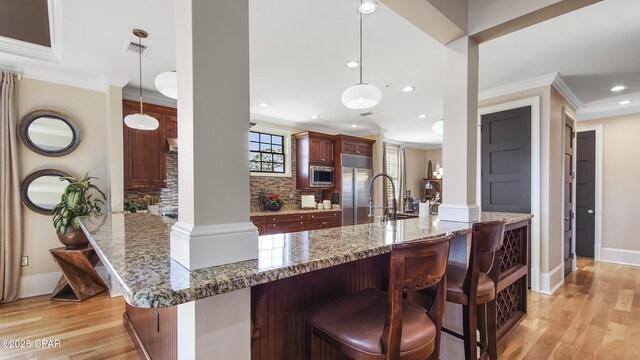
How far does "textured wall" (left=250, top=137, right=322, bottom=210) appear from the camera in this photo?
17.1 ft

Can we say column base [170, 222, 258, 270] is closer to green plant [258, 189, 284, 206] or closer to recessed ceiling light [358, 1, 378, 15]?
recessed ceiling light [358, 1, 378, 15]

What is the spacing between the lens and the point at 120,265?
926 mm

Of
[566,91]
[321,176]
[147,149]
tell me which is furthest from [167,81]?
[566,91]

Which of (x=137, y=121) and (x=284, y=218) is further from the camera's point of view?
(x=284, y=218)

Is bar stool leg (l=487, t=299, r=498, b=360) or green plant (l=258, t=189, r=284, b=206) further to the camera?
green plant (l=258, t=189, r=284, b=206)

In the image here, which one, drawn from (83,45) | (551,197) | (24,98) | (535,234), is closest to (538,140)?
(551,197)

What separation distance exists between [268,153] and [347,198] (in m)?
1.86

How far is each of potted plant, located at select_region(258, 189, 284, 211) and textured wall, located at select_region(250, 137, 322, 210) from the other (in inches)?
4.4

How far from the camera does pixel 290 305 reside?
4.15 ft

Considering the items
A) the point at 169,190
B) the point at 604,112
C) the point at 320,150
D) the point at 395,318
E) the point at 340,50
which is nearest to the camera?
the point at 395,318

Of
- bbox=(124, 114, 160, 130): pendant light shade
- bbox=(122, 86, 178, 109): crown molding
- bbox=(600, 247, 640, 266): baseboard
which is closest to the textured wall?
bbox=(122, 86, 178, 109): crown molding

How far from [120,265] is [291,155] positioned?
4887mm

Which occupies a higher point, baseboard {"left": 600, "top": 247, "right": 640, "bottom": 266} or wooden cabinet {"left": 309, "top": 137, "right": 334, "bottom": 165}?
wooden cabinet {"left": 309, "top": 137, "right": 334, "bottom": 165}

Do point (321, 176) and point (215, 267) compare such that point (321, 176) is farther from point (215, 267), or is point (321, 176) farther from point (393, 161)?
point (215, 267)
